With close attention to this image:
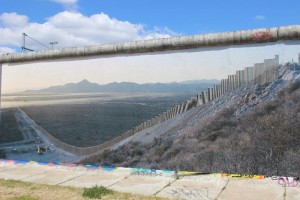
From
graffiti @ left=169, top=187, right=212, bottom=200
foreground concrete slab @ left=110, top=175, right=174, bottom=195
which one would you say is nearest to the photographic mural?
foreground concrete slab @ left=110, top=175, right=174, bottom=195

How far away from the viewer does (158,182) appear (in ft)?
23.4

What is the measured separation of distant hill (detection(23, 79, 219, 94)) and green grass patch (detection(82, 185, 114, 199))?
7.66ft

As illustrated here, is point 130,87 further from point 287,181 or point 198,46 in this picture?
point 287,181

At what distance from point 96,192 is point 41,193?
95 cm

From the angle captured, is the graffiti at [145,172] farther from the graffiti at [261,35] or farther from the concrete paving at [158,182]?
the graffiti at [261,35]

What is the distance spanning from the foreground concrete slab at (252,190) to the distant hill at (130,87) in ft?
5.85

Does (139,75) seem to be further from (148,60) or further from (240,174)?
(240,174)

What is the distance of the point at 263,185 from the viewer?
258 inches

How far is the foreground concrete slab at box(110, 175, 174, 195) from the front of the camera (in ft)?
21.9

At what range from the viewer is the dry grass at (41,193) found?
20.7 feet

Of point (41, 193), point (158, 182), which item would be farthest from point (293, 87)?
point (41, 193)

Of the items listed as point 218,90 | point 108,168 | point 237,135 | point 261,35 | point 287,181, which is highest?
point 261,35

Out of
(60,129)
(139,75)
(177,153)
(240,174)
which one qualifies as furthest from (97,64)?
(240,174)

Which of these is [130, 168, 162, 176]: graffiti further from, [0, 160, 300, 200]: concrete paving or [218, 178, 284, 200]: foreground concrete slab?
[218, 178, 284, 200]: foreground concrete slab
